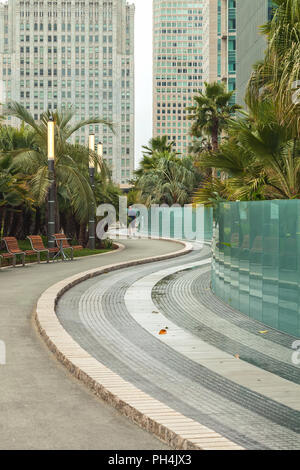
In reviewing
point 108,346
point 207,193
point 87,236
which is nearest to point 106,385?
point 108,346

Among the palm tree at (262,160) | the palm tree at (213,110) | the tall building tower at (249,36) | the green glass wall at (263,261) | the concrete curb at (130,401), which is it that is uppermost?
the tall building tower at (249,36)

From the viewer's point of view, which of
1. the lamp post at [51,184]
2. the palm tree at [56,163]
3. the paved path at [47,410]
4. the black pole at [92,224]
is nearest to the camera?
the paved path at [47,410]

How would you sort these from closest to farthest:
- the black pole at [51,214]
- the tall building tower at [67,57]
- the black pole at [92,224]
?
the black pole at [51,214], the black pole at [92,224], the tall building tower at [67,57]

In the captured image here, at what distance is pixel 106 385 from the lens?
19.7ft

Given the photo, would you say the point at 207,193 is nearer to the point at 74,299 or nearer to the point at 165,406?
the point at 74,299

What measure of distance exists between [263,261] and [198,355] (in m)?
2.86

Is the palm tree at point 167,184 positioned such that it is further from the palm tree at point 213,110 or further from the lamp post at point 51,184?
the lamp post at point 51,184

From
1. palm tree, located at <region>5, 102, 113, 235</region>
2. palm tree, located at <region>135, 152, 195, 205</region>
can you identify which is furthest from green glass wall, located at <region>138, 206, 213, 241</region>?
palm tree, located at <region>5, 102, 113, 235</region>

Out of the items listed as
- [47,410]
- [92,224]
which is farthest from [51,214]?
[47,410]

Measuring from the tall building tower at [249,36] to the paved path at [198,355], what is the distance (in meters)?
40.7

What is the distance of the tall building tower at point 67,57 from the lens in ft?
618

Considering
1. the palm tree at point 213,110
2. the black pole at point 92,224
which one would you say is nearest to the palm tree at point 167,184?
the palm tree at point 213,110

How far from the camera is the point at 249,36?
56.0 meters

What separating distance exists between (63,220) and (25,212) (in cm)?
187
